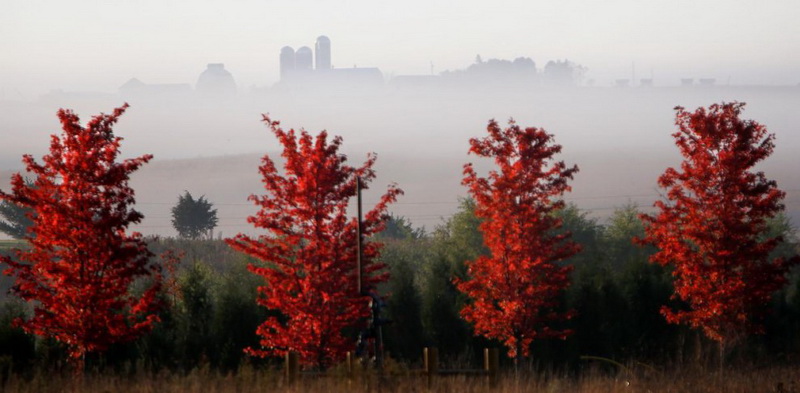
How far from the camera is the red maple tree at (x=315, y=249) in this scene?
87.4ft

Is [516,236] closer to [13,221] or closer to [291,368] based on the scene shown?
[291,368]

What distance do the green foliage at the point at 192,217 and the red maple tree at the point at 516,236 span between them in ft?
235

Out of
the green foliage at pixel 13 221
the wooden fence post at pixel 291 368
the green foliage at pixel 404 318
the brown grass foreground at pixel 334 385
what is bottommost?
the brown grass foreground at pixel 334 385

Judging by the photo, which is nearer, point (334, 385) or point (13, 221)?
point (334, 385)

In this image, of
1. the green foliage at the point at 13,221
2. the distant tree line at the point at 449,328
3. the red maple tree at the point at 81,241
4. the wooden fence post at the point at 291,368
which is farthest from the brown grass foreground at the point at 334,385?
the green foliage at the point at 13,221

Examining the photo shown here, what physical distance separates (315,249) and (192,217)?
2902 inches

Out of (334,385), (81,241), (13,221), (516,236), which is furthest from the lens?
(13,221)

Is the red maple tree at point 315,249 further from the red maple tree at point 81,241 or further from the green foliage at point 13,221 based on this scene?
the green foliage at point 13,221

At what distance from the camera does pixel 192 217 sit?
98.1m

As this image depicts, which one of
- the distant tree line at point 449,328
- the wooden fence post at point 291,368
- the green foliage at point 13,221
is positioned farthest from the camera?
the green foliage at point 13,221

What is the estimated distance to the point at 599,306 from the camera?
32.8 metres

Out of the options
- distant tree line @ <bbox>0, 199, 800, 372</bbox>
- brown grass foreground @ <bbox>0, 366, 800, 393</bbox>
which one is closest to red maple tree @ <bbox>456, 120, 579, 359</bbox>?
distant tree line @ <bbox>0, 199, 800, 372</bbox>

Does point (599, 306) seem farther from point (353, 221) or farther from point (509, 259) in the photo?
point (353, 221)

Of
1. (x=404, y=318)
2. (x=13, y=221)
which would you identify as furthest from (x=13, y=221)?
(x=404, y=318)
